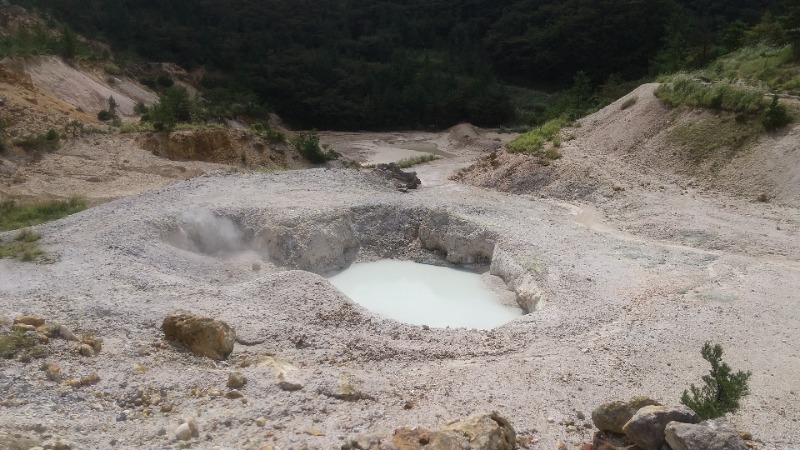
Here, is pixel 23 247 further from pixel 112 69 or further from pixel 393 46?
pixel 393 46

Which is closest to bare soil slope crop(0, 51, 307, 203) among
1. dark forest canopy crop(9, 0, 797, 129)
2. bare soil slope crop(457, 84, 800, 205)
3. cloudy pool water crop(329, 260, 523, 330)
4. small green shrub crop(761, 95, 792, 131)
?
cloudy pool water crop(329, 260, 523, 330)

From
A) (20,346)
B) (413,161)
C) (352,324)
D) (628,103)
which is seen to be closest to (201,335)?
(20,346)

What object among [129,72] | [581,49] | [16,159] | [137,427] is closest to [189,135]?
[16,159]

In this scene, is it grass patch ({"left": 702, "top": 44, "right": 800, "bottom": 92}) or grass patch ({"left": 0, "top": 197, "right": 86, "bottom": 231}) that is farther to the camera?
grass patch ({"left": 702, "top": 44, "right": 800, "bottom": 92})

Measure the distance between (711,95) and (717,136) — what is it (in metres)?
2.26

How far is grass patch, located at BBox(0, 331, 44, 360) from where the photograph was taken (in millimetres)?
10273

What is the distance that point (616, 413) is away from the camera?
8.92 metres

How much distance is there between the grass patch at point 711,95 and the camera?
2515 cm

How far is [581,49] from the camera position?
67500 mm

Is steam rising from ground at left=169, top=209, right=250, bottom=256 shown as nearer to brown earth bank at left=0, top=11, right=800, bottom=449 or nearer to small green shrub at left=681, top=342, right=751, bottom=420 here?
brown earth bank at left=0, top=11, right=800, bottom=449

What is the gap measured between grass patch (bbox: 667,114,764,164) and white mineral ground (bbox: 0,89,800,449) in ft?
7.32

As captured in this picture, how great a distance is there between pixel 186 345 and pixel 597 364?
7.04 metres

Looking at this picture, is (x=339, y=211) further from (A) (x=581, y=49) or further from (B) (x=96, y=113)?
(A) (x=581, y=49)

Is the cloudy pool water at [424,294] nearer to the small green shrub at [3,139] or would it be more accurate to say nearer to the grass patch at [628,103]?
the grass patch at [628,103]
